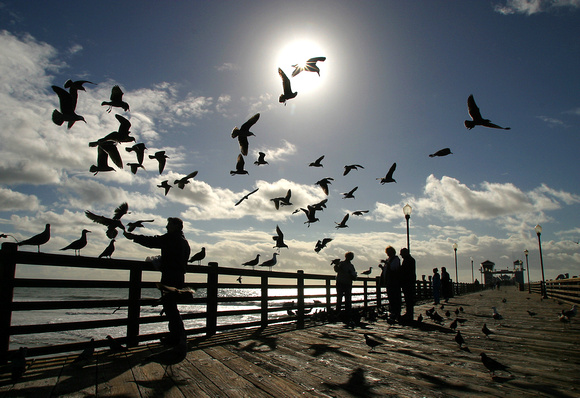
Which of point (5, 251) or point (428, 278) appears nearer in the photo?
point (5, 251)

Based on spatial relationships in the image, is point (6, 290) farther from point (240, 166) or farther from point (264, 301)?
point (240, 166)

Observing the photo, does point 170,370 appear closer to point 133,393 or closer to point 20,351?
point 133,393

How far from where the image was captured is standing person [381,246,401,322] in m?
9.39

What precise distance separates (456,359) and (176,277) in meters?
3.86

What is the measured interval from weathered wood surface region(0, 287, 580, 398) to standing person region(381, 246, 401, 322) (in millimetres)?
3461

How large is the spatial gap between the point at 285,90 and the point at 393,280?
582cm

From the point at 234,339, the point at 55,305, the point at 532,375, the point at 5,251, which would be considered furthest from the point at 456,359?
the point at 5,251

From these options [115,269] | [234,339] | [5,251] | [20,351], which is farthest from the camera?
[234,339]

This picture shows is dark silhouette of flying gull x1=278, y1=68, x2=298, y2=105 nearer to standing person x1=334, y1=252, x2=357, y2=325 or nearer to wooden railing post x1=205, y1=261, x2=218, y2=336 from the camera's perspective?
wooden railing post x1=205, y1=261, x2=218, y2=336

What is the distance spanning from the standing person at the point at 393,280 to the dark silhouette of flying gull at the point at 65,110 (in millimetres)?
7993

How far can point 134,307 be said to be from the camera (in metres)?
5.26

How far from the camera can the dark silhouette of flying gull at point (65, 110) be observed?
5.75 metres

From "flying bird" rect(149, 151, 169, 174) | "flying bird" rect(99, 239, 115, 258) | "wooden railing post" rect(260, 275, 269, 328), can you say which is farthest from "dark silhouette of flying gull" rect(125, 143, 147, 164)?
"wooden railing post" rect(260, 275, 269, 328)

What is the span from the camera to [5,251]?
426 centimetres
